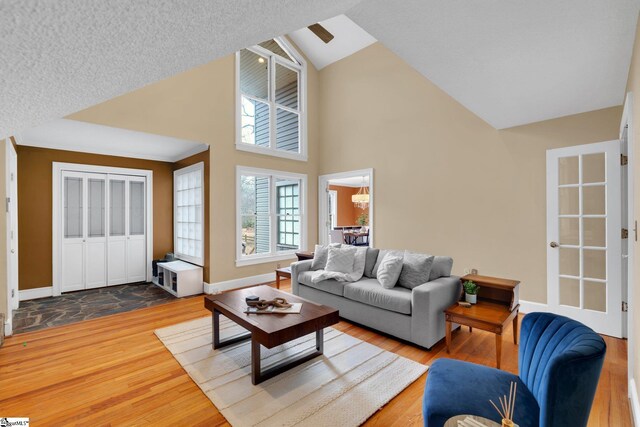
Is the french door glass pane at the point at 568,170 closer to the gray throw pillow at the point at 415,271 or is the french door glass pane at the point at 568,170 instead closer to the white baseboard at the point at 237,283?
the gray throw pillow at the point at 415,271

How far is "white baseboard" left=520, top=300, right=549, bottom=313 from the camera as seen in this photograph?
365cm

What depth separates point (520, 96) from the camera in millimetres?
2990

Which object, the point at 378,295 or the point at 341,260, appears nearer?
the point at 378,295

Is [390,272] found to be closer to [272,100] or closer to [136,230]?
[272,100]

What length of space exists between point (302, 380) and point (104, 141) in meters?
4.50

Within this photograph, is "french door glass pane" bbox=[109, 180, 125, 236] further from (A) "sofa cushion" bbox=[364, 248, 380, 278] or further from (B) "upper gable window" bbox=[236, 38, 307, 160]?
(A) "sofa cushion" bbox=[364, 248, 380, 278]

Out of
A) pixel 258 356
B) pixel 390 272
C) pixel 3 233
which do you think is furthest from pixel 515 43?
pixel 3 233

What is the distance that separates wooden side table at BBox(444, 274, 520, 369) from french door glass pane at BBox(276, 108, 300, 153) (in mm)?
4261

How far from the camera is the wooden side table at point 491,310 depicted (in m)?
2.51

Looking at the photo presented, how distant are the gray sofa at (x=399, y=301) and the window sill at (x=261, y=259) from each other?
184 centimetres

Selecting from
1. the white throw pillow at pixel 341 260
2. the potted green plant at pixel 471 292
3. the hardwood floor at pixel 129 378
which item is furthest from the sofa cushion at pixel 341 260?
the potted green plant at pixel 471 292

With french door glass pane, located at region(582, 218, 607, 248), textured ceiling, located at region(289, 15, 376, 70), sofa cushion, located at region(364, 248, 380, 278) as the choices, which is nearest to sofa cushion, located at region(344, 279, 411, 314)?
sofa cushion, located at region(364, 248, 380, 278)

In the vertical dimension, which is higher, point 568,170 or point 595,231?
point 568,170

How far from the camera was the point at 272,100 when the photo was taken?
19.0 ft
